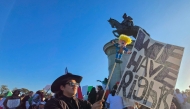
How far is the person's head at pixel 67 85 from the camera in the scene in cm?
299

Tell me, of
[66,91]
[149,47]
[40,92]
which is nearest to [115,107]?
[149,47]

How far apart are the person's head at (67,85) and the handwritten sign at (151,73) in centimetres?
98

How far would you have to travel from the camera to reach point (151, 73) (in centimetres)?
371

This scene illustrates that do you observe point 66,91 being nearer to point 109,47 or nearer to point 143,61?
point 143,61

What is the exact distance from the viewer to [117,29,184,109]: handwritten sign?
11.6ft

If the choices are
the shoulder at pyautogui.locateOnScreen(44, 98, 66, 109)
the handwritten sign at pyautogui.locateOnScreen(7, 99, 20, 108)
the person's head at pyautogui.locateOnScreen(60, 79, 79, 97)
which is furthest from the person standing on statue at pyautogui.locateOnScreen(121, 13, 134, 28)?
the shoulder at pyautogui.locateOnScreen(44, 98, 66, 109)

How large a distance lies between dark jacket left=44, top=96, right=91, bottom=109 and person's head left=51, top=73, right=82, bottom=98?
0.12 m

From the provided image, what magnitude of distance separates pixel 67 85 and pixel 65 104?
44 centimetres

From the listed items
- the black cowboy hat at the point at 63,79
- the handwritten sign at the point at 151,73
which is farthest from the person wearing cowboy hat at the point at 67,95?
the handwritten sign at the point at 151,73

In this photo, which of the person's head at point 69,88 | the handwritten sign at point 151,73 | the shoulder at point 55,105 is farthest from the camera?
the handwritten sign at point 151,73

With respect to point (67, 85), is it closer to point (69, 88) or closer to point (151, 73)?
point (69, 88)

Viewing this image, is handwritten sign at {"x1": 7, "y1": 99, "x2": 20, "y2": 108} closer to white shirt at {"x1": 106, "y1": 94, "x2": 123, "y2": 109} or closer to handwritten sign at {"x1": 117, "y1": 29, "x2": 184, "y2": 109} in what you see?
white shirt at {"x1": 106, "y1": 94, "x2": 123, "y2": 109}

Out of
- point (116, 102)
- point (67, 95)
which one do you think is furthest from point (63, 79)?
point (116, 102)

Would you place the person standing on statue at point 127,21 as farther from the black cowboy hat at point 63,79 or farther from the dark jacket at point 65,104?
the dark jacket at point 65,104
